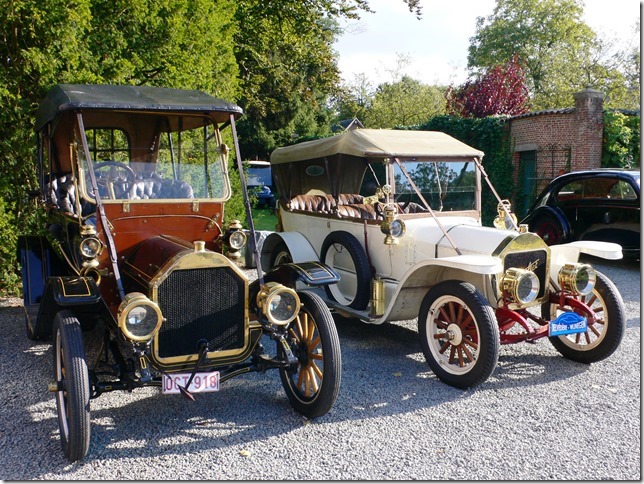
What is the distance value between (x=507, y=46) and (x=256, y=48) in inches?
1155

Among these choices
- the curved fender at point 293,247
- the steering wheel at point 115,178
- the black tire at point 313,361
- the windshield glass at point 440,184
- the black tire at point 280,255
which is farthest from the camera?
the black tire at point 280,255

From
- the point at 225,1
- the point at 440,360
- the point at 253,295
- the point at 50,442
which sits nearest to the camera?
the point at 50,442

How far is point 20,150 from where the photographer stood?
712 cm

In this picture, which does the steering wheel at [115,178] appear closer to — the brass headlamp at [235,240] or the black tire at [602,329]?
the brass headlamp at [235,240]

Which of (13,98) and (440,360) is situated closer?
(440,360)

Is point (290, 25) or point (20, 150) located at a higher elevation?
point (290, 25)

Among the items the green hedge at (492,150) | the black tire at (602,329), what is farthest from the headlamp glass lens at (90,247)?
the green hedge at (492,150)

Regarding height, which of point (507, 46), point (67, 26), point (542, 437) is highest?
point (507, 46)

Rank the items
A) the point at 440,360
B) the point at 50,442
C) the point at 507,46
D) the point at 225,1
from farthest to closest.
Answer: the point at 507,46
the point at 225,1
the point at 440,360
the point at 50,442

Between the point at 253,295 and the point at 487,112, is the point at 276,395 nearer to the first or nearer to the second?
the point at 253,295

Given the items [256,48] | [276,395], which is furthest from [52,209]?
[256,48]

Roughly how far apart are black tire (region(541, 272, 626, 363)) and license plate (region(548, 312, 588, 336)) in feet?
1.02

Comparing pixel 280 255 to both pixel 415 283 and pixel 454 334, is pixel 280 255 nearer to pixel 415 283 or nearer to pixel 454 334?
pixel 415 283

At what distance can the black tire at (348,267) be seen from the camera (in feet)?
18.6
